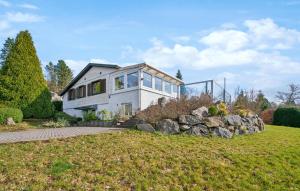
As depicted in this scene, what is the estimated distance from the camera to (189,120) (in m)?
15.9

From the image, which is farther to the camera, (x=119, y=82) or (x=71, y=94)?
(x=71, y=94)

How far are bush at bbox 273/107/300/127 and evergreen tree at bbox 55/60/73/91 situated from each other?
4565 centimetres

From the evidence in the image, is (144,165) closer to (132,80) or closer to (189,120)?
(189,120)

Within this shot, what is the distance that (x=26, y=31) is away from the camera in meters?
27.7

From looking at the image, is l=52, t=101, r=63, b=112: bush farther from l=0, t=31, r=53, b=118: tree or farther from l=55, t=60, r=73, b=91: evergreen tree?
l=55, t=60, r=73, b=91: evergreen tree

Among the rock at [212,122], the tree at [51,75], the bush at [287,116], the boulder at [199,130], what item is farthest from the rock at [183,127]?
the tree at [51,75]

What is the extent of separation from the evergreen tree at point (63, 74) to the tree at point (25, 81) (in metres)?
39.6

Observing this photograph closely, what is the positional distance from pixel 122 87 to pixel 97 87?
5563 millimetres

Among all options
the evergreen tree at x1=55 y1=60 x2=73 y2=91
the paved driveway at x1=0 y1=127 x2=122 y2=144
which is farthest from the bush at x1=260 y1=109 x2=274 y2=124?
the evergreen tree at x1=55 y1=60 x2=73 y2=91

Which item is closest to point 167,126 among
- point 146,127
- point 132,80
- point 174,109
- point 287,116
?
point 146,127

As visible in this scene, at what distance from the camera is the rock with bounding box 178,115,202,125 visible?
621 inches

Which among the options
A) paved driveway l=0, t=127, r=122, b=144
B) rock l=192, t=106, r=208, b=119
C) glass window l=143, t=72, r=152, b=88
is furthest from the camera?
glass window l=143, t=72, r=152, b=88

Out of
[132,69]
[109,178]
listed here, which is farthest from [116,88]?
[109,178]

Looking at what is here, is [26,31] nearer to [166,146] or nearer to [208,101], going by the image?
[208,101]
